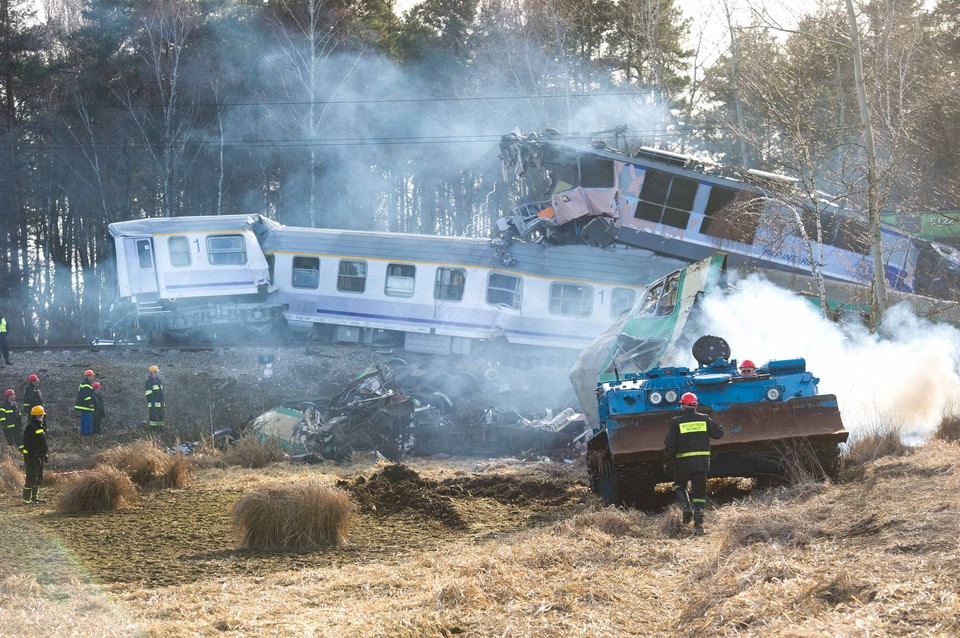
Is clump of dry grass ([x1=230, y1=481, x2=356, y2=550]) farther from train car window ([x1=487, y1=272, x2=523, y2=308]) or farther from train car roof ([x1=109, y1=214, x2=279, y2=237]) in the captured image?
train car roof ([x1=109, y1=214, x2=279, y2=237])

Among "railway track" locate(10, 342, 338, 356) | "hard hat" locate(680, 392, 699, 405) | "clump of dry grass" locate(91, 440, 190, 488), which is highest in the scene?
"hard hat" locate(680, 392, 699, 405)

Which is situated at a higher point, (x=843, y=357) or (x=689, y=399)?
(x=689, y=399)

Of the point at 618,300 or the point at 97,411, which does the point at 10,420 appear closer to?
the point at 97,411

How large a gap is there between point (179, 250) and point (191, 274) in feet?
2.39

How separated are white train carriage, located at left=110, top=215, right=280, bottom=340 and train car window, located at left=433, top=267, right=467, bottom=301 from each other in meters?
4.41

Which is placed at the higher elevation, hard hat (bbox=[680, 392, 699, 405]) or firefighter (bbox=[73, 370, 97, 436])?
hard hat (bbox=[680, 392, 699, 405])

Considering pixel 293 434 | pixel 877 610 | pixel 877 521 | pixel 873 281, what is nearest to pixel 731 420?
pixel 877 521

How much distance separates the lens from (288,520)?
9.81 m

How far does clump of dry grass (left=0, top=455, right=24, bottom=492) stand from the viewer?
15148mm

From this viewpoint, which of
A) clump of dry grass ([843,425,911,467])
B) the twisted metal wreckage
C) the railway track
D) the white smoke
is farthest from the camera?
the railway track

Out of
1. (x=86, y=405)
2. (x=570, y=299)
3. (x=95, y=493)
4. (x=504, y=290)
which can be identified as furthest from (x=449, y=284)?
(x=95, y=493)

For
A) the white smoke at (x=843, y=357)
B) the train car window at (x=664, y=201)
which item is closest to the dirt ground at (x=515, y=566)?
the white smoke at (x=843, y=357)

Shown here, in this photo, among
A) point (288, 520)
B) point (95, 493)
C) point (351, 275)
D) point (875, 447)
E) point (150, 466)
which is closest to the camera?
point (288, 520)

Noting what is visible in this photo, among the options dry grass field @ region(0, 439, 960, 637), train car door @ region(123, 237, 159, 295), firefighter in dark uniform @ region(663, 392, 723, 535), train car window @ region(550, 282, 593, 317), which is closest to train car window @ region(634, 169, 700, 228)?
train car window @ region(550, 282, 593, 317)
